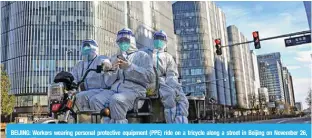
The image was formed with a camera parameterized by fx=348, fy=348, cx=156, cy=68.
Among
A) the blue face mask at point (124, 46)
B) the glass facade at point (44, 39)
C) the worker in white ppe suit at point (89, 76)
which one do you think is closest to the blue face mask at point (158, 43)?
the blue face mask at point (124, 46)

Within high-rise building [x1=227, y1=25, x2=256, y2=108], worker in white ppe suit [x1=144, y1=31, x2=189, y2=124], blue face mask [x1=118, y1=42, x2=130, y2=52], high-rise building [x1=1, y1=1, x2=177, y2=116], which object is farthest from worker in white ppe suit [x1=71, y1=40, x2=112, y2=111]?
high-rise building [x1=227, y1=25, x2=256, y2=108]

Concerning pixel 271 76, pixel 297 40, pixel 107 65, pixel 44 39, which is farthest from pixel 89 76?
pixel 271 76

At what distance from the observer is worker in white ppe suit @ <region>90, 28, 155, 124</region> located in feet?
13.4

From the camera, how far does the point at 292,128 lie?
11.4ft

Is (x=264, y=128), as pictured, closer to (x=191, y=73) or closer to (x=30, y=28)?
(x=30, y=28)

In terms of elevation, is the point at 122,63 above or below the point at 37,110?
above

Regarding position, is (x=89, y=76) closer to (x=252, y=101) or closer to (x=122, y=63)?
(x=122, y=63)

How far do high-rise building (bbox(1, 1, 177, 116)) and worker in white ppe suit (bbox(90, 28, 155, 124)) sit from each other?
34304 millimetres

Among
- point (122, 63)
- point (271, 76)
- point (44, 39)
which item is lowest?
point (122, 63)

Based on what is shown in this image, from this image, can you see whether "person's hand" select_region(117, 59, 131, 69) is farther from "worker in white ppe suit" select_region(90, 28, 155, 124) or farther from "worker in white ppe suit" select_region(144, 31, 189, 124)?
"worker in white ppe suit" select_region(144, 31, 189, 124)

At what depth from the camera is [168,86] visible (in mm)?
4613

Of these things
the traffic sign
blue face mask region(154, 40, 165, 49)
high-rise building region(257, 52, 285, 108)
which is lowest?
blue face mask region(154, 40, 165, 49)

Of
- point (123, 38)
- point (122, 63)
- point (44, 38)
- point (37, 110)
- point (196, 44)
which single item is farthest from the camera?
point (196, 44)

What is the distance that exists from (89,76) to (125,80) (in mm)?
528
